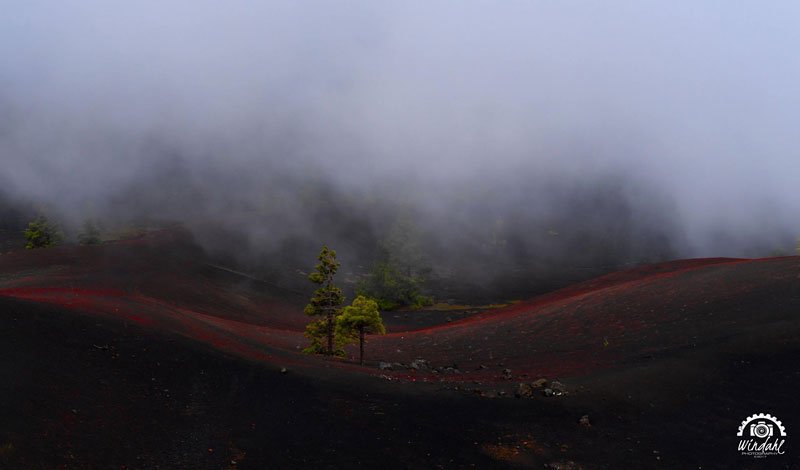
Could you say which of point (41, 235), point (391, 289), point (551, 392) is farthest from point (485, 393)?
point (41, 235)

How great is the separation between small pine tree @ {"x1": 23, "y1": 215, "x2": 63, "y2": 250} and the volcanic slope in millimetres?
48595

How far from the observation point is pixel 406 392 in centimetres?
2303

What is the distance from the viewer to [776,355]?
24031 millimetres

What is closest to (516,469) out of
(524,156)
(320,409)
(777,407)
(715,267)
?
(320,409)

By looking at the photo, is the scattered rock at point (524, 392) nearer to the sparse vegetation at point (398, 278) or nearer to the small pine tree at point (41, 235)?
the sparse vegetation at point (398, 278)

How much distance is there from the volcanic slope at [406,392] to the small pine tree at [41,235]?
4859cm

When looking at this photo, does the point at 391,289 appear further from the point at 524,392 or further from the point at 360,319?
the point at 524,392

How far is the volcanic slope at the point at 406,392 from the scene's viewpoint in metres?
16.6

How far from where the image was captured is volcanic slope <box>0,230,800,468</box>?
16.6 meters

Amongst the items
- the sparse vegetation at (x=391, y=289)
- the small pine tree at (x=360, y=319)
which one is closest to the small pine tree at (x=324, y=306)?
the small pine tree at (x=360, y=319)

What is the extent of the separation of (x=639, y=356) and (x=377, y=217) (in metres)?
103

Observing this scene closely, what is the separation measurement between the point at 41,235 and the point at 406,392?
77.3 meters

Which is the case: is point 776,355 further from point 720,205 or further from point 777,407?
point 720,205

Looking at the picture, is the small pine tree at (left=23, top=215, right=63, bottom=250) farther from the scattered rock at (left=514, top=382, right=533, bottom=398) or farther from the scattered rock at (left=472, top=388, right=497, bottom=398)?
the scattered rock at (left=514, top=382, right=533, bottom=398)
